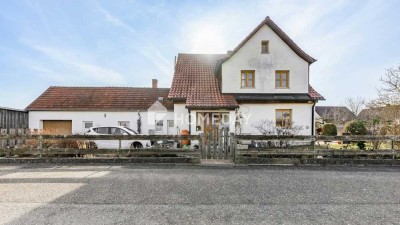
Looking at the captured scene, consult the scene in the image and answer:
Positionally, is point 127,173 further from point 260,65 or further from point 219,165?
point 260,65

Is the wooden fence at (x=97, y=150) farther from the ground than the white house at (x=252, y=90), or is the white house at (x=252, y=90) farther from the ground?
the white house at (x=252, y=90)

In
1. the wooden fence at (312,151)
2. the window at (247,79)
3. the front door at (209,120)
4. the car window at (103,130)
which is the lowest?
the wooden fence at (312,151)

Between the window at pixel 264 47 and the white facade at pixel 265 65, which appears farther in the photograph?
the window at pixel 264 47

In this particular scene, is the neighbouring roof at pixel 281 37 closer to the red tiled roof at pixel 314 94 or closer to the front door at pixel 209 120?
the red tiled roof at pixel 314 94

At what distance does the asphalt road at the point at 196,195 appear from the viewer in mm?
4406

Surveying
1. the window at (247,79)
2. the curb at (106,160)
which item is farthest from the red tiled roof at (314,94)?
the curb at (106,160)

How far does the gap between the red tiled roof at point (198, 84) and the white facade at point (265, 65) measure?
115cm

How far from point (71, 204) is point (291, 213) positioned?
14.2ft

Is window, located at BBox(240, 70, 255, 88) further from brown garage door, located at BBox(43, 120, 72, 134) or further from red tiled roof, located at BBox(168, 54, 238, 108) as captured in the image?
brown garage door, located at BBox(43, 120, 72, 134)

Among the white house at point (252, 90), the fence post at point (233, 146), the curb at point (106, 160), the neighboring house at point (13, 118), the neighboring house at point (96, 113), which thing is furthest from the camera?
the neighboring house at point (96, 113)

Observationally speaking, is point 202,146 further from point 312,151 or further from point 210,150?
point 312,151

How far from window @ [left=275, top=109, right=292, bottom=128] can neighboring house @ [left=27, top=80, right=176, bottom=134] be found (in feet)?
26.4

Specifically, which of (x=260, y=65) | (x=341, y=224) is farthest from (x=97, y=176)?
(x=260, y=65)

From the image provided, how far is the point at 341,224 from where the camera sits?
13.8ft
